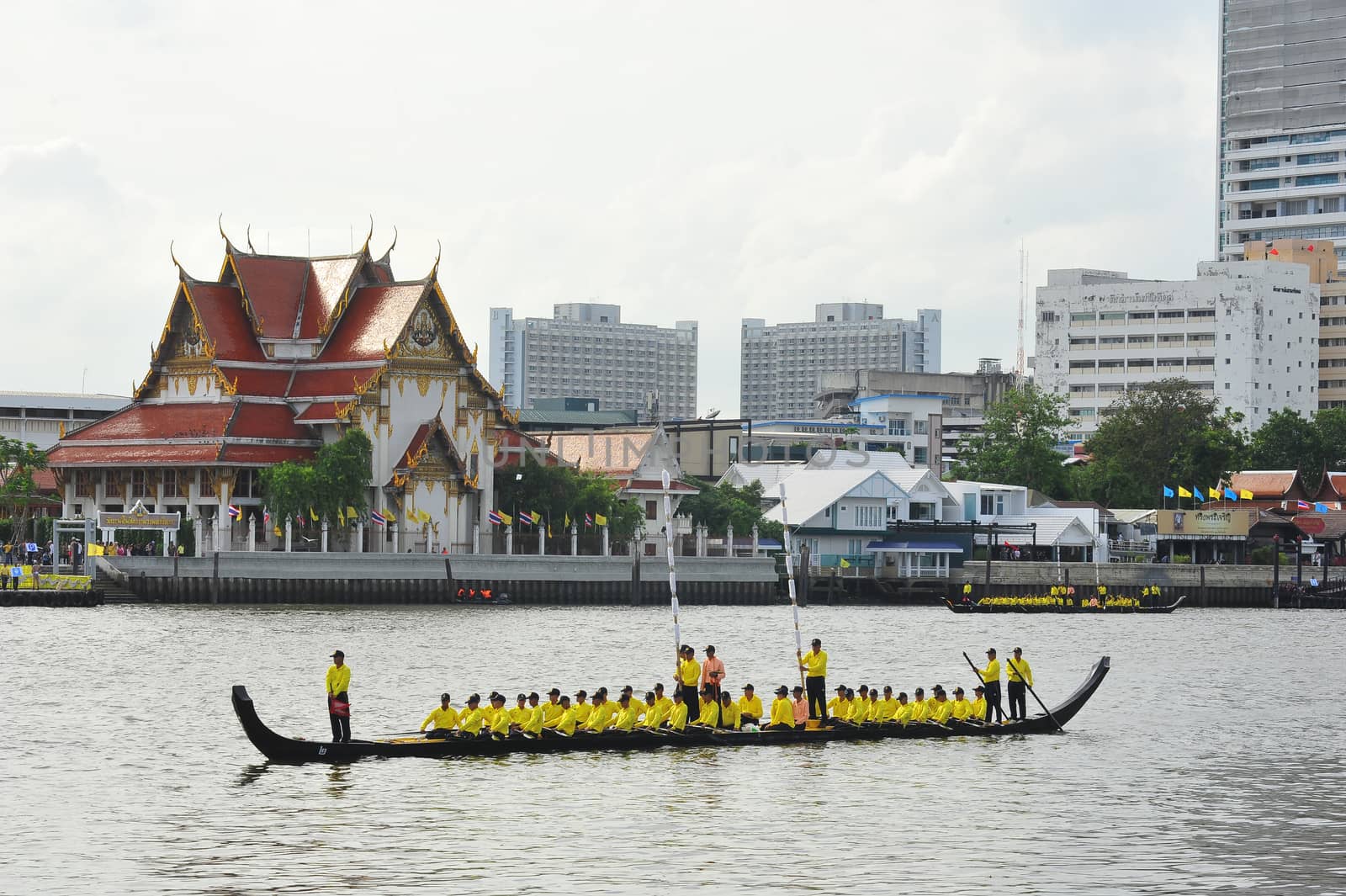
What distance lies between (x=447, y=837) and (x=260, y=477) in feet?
238

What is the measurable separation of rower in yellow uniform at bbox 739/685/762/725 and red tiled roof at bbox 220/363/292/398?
6930 centimetres

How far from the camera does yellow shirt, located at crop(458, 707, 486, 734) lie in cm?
3975

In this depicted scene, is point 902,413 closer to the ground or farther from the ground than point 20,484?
farther from the ground

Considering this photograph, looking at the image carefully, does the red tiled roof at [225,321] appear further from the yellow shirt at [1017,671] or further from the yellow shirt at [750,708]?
the yellow shirt at [750,708]

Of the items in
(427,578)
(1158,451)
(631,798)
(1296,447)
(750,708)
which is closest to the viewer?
(631,798)

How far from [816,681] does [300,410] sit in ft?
227

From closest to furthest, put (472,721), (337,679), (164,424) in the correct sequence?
(337,679) < (472,721) < (164,424)

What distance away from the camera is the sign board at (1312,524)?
135125 mm

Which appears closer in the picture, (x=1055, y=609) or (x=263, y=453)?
(x=263, y=453)

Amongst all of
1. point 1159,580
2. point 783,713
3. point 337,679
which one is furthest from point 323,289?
point 337,679

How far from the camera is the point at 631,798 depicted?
3703 cm

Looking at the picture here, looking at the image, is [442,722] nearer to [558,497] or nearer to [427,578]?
[427,578]

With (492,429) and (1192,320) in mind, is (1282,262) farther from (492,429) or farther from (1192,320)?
(492,429)

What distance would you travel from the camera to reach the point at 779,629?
89.3m
